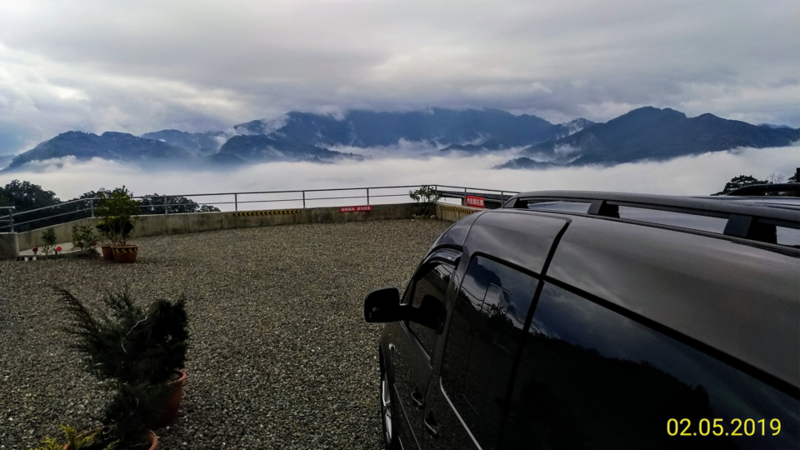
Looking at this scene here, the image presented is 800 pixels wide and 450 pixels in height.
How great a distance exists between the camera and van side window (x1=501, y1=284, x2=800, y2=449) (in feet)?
2.75

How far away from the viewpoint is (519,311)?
4.98 feet

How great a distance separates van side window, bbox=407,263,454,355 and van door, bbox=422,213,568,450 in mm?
193

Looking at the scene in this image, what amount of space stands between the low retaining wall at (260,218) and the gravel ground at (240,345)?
5239 mm

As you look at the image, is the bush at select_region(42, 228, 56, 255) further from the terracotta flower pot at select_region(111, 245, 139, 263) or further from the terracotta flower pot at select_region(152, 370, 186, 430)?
the terracotta flower pot at select_region(152, 370, 186, 430)

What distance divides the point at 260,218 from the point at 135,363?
59.1 ft

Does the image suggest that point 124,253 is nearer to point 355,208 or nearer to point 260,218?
point 260,218

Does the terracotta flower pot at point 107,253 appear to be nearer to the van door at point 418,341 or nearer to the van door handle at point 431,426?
the van door at point 418,341

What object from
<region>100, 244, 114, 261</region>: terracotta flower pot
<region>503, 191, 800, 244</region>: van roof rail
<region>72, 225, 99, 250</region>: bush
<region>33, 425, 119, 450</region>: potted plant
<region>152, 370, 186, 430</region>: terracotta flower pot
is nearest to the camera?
<region>503, 191, 800, 244</region>: van roof rail

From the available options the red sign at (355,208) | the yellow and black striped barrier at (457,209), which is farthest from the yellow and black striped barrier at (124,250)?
the yellow and black striped barrier at (457,209)

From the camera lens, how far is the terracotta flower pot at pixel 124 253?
44.9ft

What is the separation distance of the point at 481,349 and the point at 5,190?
38646 millimetres

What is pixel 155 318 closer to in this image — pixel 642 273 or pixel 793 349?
pixel 642 273

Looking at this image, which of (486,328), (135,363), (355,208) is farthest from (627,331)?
(355,208)
